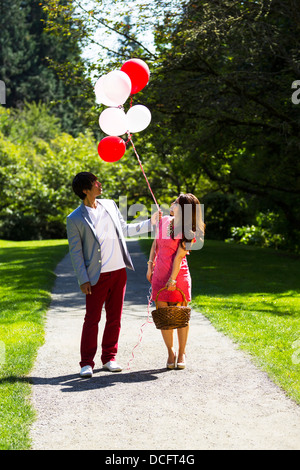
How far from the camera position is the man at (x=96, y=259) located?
18.6ft

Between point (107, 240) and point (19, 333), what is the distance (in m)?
2.16

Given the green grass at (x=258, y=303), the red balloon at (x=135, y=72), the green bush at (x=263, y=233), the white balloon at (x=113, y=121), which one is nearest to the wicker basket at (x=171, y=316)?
the green grass at (x=258, y=303)

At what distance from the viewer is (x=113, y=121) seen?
609 cm

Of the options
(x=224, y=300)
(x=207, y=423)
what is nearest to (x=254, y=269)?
(x=224, y=300)

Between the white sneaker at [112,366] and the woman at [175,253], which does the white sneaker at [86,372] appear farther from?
the woman at [175,253]

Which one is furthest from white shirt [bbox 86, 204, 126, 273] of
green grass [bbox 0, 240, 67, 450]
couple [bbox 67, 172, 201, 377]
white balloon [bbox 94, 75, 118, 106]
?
green grass [bbox 0, 240, 67, 450]

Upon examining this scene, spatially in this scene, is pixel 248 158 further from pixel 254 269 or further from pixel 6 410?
pixel 6 410

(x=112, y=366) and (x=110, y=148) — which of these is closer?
(x=112, y=366)

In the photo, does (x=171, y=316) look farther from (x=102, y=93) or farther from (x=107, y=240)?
(x=102, y=93)

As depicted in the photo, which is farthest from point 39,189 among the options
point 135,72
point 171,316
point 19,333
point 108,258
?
point 171,316

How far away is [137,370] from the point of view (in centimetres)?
582

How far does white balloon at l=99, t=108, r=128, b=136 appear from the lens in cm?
607

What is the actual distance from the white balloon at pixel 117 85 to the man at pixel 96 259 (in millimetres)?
891
